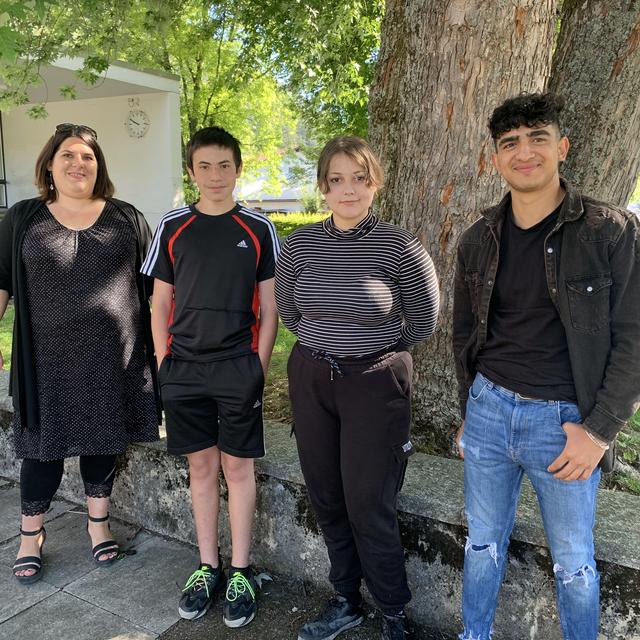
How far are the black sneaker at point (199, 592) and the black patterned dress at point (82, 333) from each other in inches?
29.3

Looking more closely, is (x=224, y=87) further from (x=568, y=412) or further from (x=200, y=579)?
(x=568, y=412)

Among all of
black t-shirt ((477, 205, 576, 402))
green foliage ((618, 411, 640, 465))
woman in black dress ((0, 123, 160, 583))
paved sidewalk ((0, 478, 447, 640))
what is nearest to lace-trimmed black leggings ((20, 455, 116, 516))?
woman in black dress ((0, 123, 160, 583))

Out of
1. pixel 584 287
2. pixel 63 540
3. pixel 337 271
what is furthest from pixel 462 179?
pixel 63 540

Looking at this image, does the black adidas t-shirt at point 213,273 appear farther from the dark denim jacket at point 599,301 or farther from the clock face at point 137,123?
the clock face at point 137,123

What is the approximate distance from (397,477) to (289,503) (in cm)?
76

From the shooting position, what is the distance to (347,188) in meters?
2.32

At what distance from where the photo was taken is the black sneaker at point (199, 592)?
108 inches

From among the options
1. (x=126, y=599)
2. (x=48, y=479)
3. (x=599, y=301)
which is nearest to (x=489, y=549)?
(x=599, y=301)

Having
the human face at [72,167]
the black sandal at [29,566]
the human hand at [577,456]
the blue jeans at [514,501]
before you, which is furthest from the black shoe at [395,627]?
the human face at [72,167]

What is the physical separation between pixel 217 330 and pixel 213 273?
0.79 ft

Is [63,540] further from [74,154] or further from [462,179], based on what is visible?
[462,179]

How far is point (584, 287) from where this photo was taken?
1.89 metres

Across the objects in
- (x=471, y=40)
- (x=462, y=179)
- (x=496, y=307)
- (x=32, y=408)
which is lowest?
(x=32, y=408)

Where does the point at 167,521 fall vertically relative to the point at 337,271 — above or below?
below
